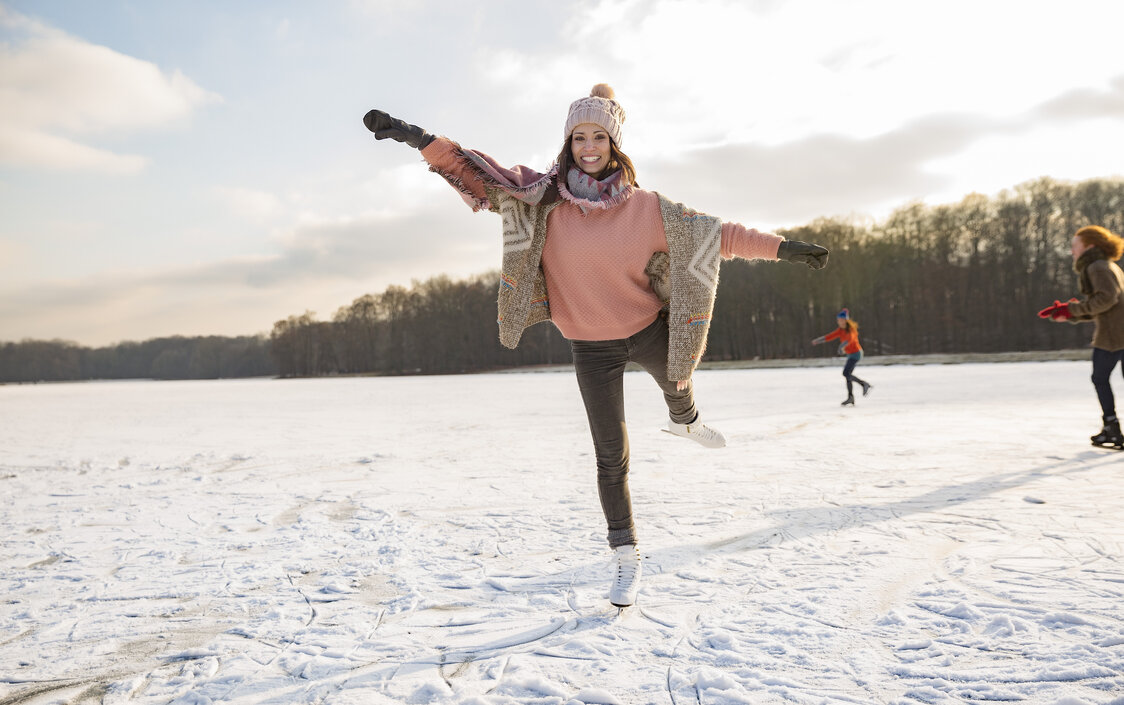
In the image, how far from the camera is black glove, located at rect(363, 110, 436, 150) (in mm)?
2346

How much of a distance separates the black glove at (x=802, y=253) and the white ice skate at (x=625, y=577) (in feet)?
4.14

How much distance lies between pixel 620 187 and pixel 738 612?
5.23 feet

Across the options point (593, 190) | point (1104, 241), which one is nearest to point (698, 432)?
point (593, 190)

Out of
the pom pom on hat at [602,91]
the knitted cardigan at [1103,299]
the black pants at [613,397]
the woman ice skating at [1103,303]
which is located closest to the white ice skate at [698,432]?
the black pants at [613,397]

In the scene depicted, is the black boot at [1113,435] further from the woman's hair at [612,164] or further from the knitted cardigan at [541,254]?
the woman's hair at [612,164]

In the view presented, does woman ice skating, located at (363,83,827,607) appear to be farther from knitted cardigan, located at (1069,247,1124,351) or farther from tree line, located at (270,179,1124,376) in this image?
tree line, located at (270,179,1124,376)

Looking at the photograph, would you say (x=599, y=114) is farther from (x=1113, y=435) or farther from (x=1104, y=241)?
(x=1113, y=435)

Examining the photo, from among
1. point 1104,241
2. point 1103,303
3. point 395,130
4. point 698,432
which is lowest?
point 698,432

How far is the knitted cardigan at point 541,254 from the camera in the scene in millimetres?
2475

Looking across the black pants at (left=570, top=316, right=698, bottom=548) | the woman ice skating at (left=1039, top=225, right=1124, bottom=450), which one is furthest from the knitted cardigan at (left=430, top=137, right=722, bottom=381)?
the woman ice skating at (left=1039, top=225, right=1124, bottom=450)

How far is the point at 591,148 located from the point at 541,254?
446 millimetres

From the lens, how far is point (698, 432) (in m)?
3.13

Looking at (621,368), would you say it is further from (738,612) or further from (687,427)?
(738,612)

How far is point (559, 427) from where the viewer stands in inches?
332
